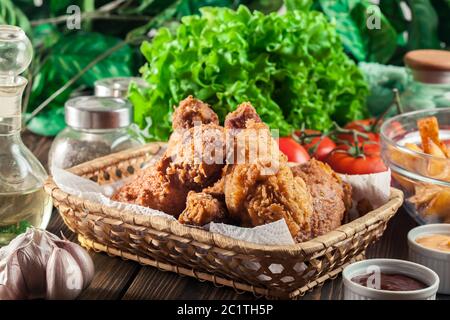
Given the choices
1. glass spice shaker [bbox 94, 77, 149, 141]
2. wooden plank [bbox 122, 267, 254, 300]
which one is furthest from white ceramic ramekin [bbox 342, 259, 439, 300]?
glass spice shaker [bbox 94, 77, 149, 141]

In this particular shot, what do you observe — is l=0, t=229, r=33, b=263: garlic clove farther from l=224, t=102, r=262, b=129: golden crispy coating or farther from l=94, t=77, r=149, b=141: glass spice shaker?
l=94, t=77, r=149, b=141: glass spice shaker

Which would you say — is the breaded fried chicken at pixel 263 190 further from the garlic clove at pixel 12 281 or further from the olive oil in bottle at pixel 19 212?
the olive oil in bottle at pixel 19 212

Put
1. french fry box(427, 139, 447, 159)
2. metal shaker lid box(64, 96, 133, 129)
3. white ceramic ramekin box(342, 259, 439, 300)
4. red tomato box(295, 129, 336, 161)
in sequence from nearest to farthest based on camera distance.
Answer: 1. white ceramic ramekin box(342, 259, 439, 300)
2. french fry box(427, 139, 447, 159)
3. metal shaker lid box(64, 96, 133, 129)
4. red tomato box(295, 129, 336, 161)

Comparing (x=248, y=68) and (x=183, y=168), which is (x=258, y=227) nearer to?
(x=183, y=168)

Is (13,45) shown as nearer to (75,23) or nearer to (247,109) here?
(247,109)

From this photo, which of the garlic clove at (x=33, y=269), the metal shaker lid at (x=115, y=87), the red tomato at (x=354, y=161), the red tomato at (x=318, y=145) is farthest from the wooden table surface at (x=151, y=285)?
the metal shaker lid at (x=115, y=87)

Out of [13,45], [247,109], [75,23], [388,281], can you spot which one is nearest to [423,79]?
[247,109]

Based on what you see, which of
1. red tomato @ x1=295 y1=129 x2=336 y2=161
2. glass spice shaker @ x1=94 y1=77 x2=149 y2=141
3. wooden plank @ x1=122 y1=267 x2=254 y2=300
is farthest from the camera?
glass spice shaker @ x1=94 y1=77 x2=149 y2=141
